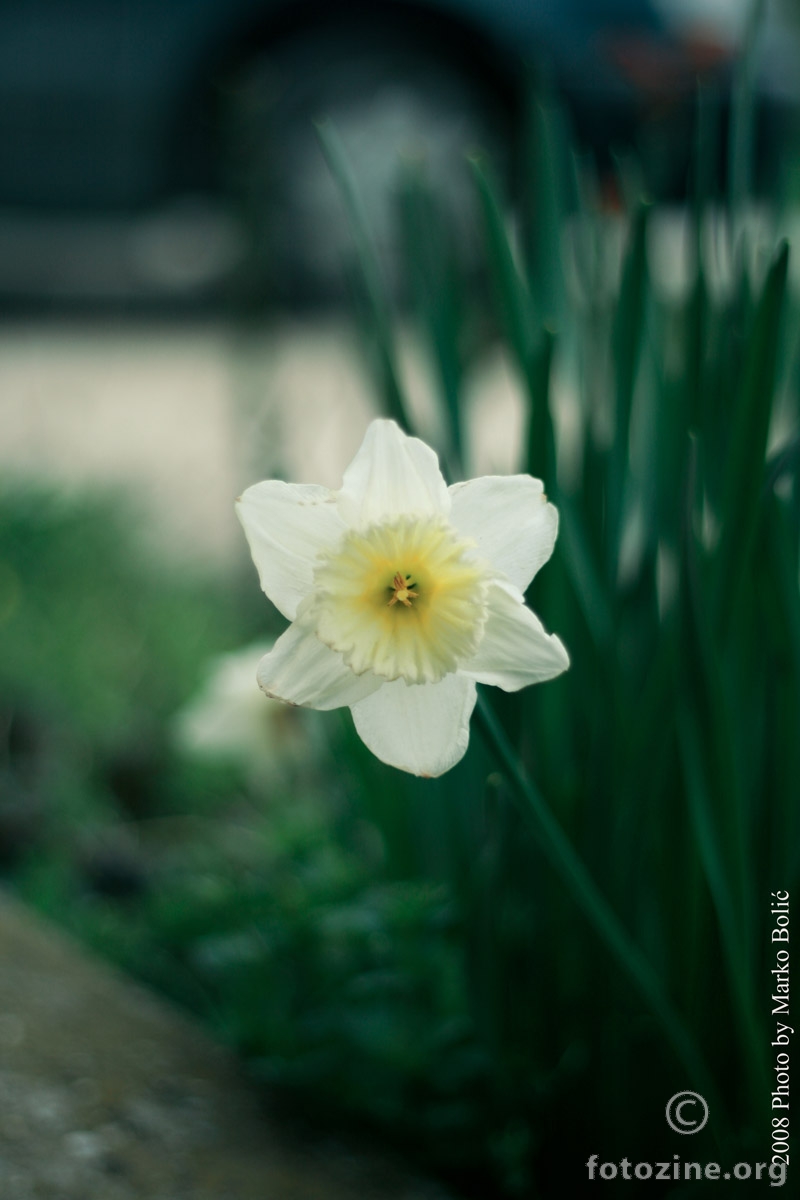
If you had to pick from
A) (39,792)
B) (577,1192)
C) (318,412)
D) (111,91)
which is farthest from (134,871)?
(111,91)

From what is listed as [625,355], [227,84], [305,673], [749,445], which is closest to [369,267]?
[625,355]

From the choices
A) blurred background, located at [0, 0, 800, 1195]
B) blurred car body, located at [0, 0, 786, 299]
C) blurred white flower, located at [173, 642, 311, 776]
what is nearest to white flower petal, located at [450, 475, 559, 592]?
blurred background, located at [0, 0, 800, 1195]

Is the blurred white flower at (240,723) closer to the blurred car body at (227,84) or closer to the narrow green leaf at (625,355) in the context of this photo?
the narrow green leaf at (625,355)

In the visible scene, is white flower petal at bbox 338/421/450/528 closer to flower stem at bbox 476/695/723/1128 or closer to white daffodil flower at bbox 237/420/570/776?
white daffodil flower at bbox 237/420/570/776

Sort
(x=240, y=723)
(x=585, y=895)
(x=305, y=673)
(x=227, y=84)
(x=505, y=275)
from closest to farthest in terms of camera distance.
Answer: (x=305, y=673)
(x=585, y=895)
(x=505, y=275)
(x=240, y=723)
(x=227, y=84)

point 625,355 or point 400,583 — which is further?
point 625,355

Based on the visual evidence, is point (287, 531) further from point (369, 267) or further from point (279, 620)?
point (279, 620)
